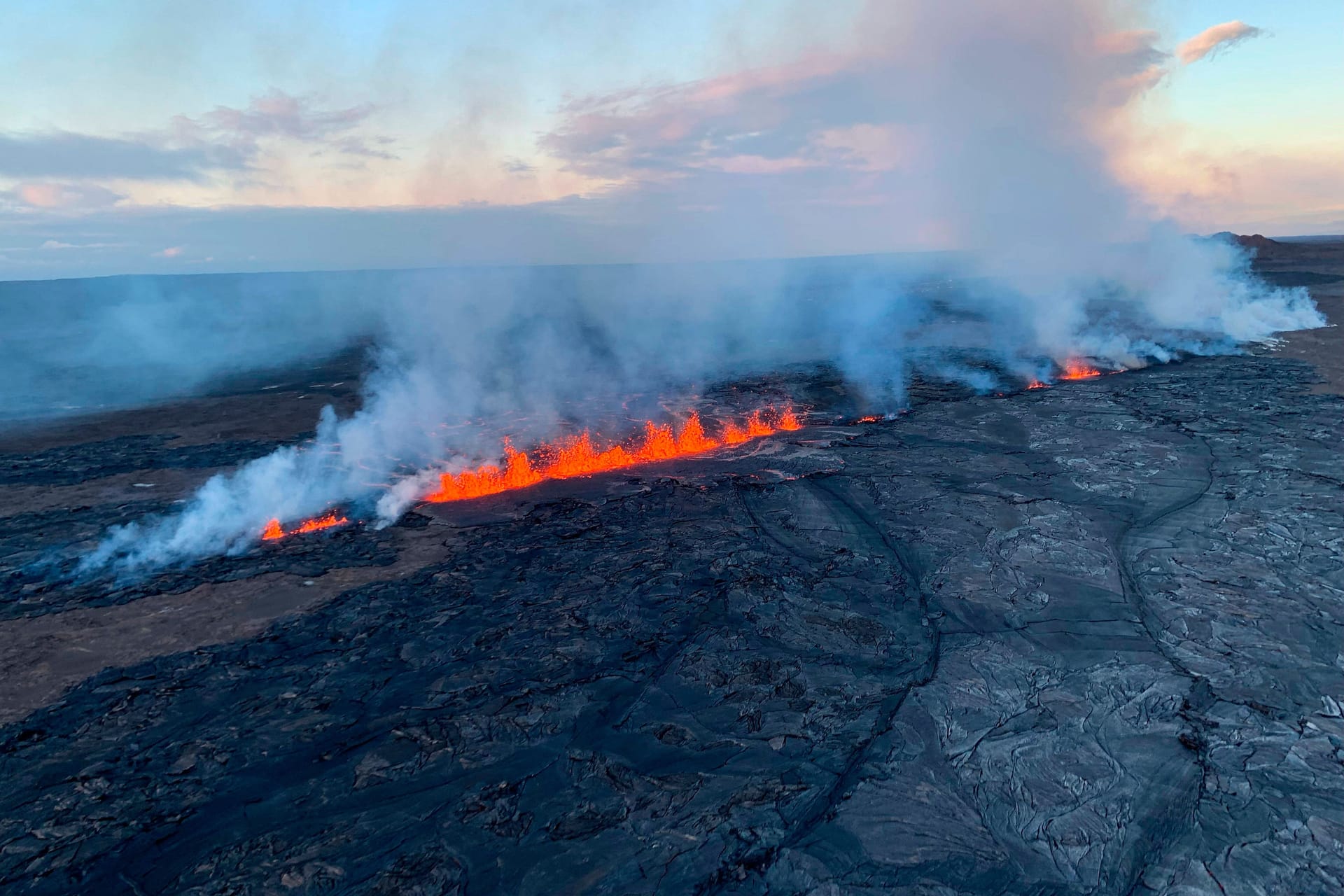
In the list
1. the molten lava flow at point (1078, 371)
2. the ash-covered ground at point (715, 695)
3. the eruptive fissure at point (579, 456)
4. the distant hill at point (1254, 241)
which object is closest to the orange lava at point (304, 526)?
the eruptive fissure at point (579, 456)

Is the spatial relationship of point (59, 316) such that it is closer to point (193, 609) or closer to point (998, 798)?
point (193, 609)

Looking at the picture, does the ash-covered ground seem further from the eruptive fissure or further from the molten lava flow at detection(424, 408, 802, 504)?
the molten lava flow at detection(424, 408, 802, 504)

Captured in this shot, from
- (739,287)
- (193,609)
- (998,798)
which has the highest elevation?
(739,287)

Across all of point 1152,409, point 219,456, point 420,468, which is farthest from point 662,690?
point 1152,409

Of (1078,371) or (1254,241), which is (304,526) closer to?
(1078,371)

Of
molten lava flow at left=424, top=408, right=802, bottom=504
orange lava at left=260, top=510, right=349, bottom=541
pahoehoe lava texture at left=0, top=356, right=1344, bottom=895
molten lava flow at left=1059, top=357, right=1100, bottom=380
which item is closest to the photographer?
pahoehoe lava texture at left=0, top=356, right=1344, bottom=895

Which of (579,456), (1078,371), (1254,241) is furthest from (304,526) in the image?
(1254,241)

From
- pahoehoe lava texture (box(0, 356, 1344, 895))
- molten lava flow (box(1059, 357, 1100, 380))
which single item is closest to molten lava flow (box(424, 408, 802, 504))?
pahoehoe lava texture (box(0, 356, 1344, 895))
